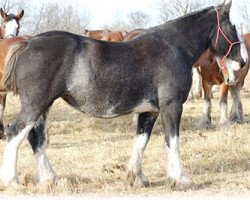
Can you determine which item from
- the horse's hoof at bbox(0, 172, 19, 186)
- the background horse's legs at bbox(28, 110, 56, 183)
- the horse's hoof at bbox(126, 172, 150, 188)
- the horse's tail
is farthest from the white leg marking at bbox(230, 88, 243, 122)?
the horse's hoof at bbox(0, 172, 19, 186)

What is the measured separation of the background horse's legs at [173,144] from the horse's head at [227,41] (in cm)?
103

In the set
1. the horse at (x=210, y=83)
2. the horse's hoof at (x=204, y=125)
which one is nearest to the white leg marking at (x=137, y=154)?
the horse at (x=210, y=83)

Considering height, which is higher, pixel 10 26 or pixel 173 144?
pixel 10 26

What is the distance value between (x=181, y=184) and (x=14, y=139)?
1910mm

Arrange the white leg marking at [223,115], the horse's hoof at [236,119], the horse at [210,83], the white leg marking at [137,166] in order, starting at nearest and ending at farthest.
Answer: the white leg marking at [137,166] < the horse at [210,83] < the white leg marking at [223,115] < the horse's hoof at [236,119]

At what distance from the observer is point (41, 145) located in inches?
253

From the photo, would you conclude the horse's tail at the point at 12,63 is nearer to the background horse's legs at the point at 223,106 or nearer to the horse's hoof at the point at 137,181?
the horse's hoof at the point at 137,181

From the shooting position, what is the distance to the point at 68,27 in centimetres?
5962

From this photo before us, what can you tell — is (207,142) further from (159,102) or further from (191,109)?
(191,109)

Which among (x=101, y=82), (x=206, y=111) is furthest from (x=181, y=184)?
(x=206, y=111)

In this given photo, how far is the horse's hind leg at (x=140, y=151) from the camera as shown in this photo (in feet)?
21.3

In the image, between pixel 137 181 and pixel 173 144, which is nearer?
pixel 173 144

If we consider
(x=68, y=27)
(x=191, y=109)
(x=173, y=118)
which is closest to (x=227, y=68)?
(x=173, y=118)

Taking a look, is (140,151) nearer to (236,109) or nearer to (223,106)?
(223,106)
